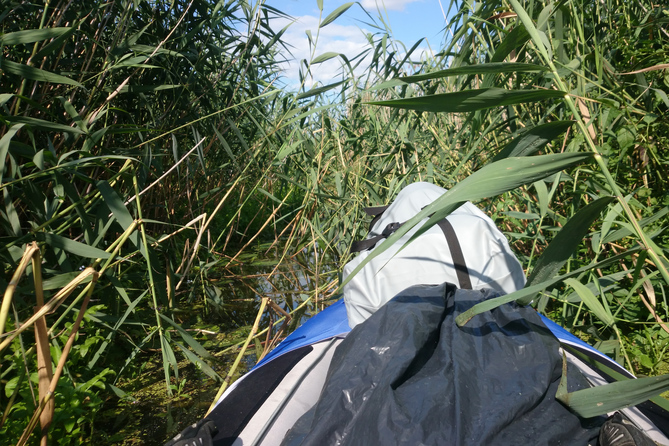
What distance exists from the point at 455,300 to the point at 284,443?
1.70ft

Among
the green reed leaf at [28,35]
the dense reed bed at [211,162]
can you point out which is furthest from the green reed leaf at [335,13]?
the green reed leaf at [28,35]

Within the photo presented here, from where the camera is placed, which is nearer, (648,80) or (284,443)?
(284,443)

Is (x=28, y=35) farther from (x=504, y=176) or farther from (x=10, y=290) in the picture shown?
(x=504, y=176)

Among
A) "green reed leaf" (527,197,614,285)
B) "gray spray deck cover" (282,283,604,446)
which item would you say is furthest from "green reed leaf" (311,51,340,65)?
"green reed leaf" (527,197,614,285)

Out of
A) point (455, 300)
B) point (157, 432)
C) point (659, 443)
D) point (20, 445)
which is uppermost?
point (20, 445)

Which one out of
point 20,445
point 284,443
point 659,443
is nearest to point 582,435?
point 659,443

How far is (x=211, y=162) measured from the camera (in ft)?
8.80

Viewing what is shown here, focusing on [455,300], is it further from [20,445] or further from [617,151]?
[617,151]

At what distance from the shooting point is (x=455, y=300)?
1.19 meters

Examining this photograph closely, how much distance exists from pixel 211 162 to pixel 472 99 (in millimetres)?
2153

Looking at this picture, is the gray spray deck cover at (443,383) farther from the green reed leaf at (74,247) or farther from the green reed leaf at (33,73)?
the green reed leaf at (33,73)

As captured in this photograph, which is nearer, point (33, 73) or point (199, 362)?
point (33, 73)

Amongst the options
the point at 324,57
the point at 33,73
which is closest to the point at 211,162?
the point at 324,57

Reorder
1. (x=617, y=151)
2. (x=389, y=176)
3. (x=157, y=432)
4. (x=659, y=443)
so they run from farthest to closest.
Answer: (x=389, y=176)
(x=617, y=151)
(x=157, y=432)
(x=659, y=443)
